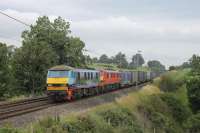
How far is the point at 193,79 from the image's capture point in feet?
173

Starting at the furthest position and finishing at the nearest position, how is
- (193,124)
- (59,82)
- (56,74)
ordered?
(193,124) → (56,74) → (59,82)

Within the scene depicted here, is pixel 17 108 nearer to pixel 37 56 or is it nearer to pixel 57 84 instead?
pixel 57 84

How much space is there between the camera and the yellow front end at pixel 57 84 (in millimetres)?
34053

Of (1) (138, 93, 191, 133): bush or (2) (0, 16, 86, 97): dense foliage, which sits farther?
(2) (0, 16, 86, 97): dense foliage

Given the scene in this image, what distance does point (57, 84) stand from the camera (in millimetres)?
34344

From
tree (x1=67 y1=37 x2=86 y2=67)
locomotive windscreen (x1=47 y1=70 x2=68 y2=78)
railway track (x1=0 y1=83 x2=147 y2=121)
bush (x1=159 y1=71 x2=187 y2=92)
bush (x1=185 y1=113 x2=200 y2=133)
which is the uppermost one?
tree (x1=67 y1=37 x2=86 y2=67)

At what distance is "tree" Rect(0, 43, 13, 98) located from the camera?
3938 centimetres

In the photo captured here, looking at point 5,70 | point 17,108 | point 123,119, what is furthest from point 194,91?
point 17,108

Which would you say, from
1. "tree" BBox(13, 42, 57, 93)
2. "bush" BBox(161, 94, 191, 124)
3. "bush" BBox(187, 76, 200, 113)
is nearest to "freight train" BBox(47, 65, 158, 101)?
"tree" BBox(13, 42, 57, 93)

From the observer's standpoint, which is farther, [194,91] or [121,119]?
[194,91]

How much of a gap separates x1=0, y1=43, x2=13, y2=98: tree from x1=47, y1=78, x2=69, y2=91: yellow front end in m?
6.71

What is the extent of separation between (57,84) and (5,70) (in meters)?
8.25

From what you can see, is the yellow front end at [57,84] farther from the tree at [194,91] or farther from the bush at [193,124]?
the tree at [194,91]

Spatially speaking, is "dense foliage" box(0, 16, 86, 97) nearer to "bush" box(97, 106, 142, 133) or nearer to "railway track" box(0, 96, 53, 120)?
"railway track" box(0, 96, 53, 120)
